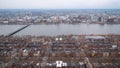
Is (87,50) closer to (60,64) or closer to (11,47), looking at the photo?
(60,64)

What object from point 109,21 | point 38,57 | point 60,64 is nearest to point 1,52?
point 38,57

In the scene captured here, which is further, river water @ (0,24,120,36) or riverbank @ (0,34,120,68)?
river water @ (0,24,120,36)

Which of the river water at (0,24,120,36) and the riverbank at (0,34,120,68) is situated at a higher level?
the riverbank at (0,34,120,68)

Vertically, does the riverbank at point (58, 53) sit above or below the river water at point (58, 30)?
above

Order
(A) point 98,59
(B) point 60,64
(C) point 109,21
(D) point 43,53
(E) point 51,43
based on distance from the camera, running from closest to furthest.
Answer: (B) point 60,64 → (A) point 98,59 → (D) point 43,53 → (E) point 51,43 → (C) point 109,21

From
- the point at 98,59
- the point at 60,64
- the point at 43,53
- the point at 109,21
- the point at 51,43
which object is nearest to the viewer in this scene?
A: the point at 60,64

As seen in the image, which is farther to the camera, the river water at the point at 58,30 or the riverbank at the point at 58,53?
the river water at the point at 58,30

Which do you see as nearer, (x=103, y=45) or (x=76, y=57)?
(x=76, y=57)

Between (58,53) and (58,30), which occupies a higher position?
(58,53)

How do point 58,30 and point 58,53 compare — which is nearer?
point 58,53
